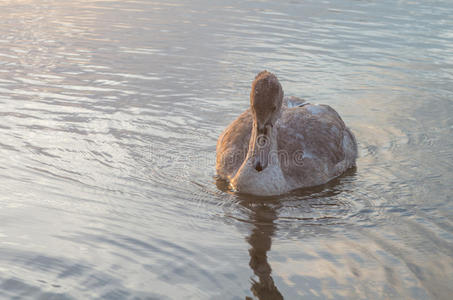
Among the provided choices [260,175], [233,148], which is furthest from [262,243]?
[233,148]

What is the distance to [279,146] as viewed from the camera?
864cm

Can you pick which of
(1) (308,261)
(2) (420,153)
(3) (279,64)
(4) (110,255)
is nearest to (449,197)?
(2) (420,153)

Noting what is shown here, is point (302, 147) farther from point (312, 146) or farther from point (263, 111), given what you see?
Answer: point (263, 111)

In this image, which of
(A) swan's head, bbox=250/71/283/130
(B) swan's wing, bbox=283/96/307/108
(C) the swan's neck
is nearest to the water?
(C) the swan's neck

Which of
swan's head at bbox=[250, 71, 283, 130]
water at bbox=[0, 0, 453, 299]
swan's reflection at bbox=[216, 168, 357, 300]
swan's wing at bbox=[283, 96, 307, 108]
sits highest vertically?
swan's head at bbox=[250, 71, 283, 130]

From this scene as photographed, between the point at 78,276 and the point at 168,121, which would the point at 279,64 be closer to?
the point at 168,121

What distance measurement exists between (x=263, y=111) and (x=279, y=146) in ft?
3.37

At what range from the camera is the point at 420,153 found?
9.41 metres

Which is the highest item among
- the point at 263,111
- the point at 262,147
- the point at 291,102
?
the point at 263,111

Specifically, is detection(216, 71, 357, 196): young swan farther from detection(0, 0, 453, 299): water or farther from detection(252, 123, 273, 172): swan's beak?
detection(0, 0, 453, 299): water

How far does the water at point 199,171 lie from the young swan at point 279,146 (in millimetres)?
251

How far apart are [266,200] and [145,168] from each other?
1745 millimetres

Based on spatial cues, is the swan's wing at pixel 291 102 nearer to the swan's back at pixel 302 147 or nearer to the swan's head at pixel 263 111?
the swan's back at pixel 302 147

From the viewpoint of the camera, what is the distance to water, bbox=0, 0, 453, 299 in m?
5.49
